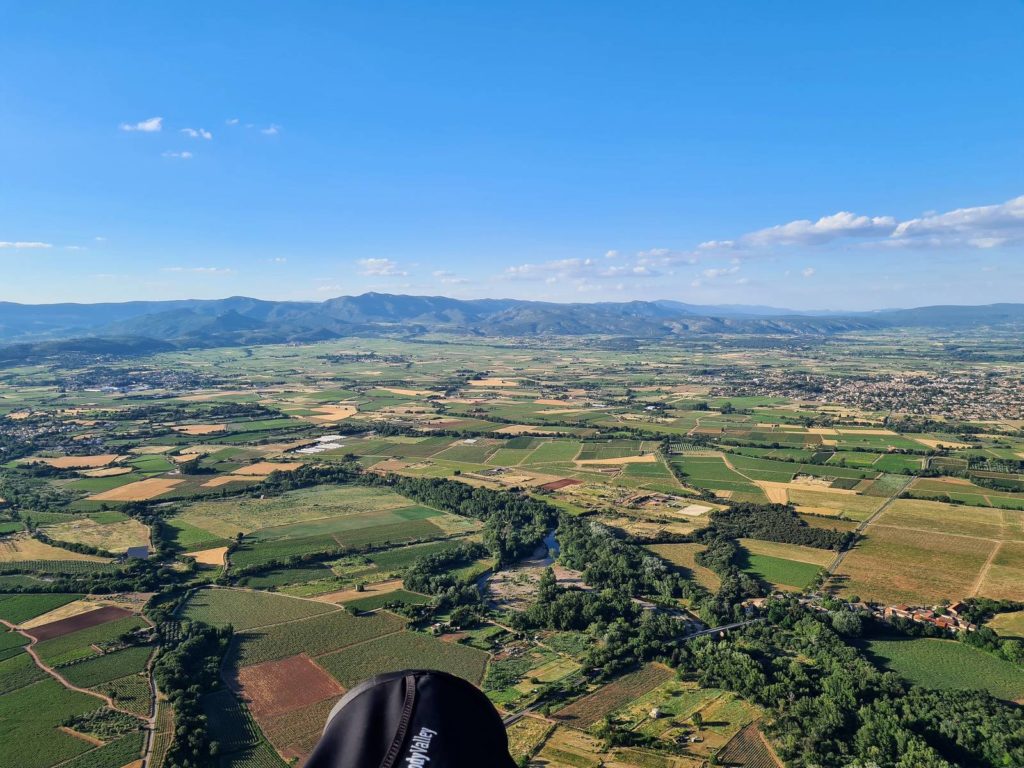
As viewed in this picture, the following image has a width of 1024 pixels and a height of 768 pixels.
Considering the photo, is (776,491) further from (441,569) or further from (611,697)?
(611,697)

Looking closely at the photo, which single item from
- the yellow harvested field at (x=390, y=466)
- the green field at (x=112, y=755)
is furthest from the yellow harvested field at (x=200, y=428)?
the green field at (x=112, y=755)

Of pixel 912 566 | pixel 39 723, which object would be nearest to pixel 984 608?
pixel 912 566

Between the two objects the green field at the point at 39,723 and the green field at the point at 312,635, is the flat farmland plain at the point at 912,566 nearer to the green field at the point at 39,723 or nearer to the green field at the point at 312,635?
the green field at the point at 312,635

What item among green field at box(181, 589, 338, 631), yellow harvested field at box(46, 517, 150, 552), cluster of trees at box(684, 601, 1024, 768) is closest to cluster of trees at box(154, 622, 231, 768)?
green field at box(181, 589, 338, 631)

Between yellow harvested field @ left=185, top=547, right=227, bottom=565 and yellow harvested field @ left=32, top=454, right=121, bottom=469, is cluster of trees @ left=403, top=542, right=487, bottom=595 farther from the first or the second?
yellow harvested field @ left=32, top=454, right=121, bottom=469

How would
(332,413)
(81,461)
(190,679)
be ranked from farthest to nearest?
1. (332,413)
2. (81,461)
3. (190,679)

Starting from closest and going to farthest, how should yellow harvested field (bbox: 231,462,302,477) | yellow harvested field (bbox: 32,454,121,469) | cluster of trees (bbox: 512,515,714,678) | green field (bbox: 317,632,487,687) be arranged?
green field (bbox: 317,632,487,687) → cluster of trees (bbox: 512,515,714,678) → yellow harvested field (bbox: 231,462,302,477) → yellow harvested field (bbox: 32,454,121,469)
